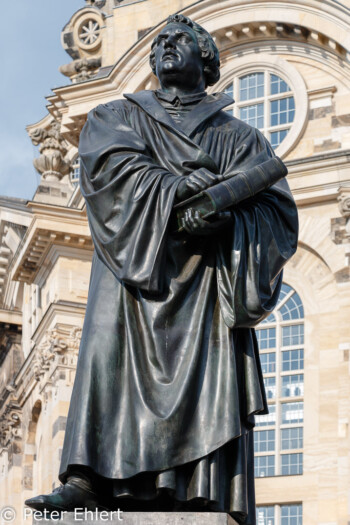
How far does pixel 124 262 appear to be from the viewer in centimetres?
569

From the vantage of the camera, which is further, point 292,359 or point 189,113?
point 292,359

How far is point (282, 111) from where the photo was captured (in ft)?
91.0

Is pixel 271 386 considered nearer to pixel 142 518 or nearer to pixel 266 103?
pixel 266 103

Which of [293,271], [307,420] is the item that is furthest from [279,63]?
[307,420]

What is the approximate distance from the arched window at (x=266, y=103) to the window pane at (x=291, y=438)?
185 inches

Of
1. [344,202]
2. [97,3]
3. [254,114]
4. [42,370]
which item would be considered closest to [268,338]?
[344,202]

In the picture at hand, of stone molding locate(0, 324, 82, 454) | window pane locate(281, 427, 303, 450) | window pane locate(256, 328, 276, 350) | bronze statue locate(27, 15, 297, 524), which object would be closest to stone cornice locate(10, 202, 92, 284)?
stone molding locate(0, 324, 82, 454)

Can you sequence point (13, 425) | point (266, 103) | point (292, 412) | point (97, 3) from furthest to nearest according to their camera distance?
1. point (97, 3)
2. point (13, 425)
3. point (266, 103)
4. point (292, 412)

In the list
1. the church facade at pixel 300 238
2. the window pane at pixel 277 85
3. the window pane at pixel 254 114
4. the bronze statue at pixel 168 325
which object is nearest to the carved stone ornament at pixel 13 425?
the church facade at pixel 300 238

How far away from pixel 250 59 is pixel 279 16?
962 mm

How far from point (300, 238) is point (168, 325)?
69.3 ft

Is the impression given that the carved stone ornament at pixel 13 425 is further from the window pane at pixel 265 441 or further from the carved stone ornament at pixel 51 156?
the window pane at pixel 265 441

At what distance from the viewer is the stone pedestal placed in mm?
5355

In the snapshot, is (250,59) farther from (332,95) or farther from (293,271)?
(293,271)
